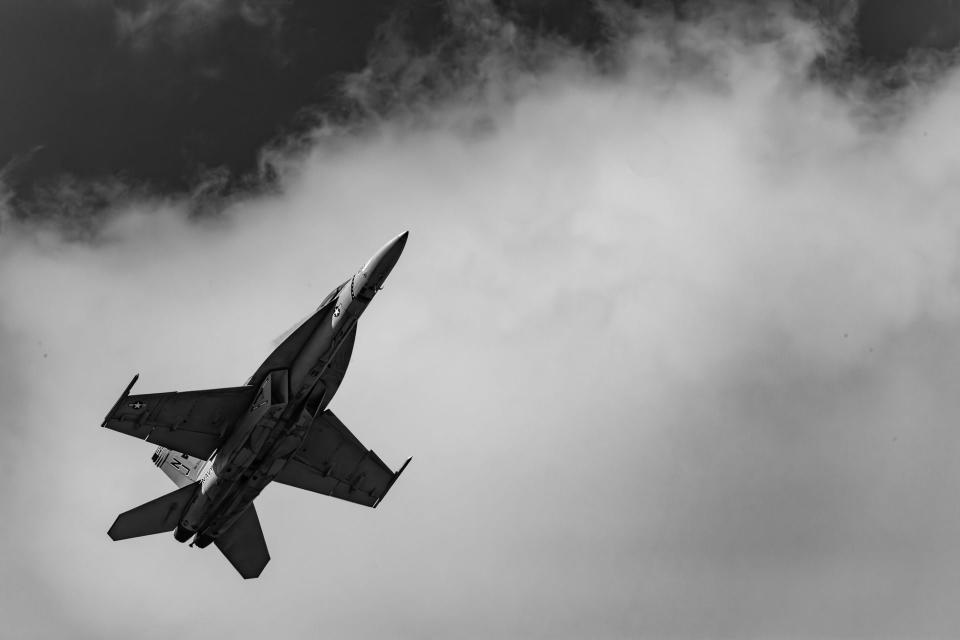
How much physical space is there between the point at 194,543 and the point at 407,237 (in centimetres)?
2243

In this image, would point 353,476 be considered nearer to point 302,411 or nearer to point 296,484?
point 296,484

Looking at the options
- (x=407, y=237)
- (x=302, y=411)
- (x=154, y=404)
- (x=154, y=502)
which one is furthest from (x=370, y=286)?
(x=154, y=502)

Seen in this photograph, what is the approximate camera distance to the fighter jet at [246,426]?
192 ft

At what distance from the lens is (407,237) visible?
185 feet

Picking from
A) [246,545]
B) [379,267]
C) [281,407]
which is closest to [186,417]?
[281,407]

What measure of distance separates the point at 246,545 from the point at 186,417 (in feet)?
34.1

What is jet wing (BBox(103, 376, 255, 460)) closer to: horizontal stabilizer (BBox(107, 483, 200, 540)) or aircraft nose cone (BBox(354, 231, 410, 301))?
horizontal stabilizer (BBox(107, 483, 200, 540))

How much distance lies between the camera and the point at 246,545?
67688 millimetres

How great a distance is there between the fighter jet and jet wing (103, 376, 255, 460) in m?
0.05

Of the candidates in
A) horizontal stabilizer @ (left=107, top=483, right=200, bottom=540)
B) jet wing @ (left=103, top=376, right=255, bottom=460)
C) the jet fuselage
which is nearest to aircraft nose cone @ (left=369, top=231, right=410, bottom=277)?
the jet fuselage

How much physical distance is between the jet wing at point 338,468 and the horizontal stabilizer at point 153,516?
5.69 meters

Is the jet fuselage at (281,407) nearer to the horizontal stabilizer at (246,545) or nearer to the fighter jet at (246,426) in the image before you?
the fighter jet at (246,426)

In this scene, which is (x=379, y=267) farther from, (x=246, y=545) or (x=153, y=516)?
(x=246, y=545)

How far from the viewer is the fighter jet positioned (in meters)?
58.5
